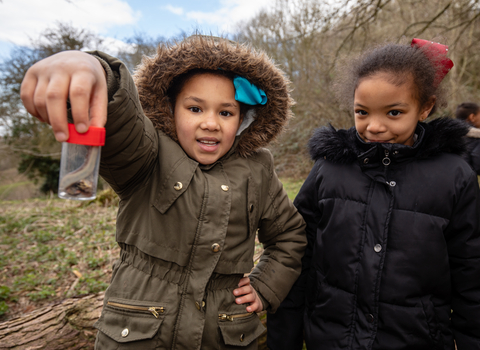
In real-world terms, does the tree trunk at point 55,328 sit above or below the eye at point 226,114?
below

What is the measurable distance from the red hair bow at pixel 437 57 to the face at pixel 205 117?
3.79ft

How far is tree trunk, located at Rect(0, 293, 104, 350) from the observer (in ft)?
6.92

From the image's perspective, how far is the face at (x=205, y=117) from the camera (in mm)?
1684

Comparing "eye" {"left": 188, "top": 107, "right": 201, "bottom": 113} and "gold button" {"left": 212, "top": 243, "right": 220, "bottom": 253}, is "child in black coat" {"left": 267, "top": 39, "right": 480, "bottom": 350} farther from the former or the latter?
"eye" {"left": 188, "top": 107, "right": 201, "bottom": 113}

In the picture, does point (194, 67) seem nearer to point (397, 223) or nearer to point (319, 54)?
point (397, 223)

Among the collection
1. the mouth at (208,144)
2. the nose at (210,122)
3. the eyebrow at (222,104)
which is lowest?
the mouth at (208,144)

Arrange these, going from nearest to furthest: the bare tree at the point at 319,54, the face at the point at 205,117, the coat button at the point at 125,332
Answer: the coat button at the point at 125,332 → the face at the point at 205,117 → the bare tree at the point at 319,54

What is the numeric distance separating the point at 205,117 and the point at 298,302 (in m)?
1.33

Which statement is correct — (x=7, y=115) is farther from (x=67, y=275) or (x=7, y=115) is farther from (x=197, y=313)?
(x=197, y=313)

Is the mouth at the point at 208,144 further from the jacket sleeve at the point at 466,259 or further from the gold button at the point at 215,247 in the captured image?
the jacket sleeve at the point at 466,259

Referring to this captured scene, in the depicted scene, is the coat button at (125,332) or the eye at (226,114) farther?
the eye at (226,114)

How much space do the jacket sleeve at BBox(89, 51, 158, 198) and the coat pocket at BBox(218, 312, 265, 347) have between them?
85cm

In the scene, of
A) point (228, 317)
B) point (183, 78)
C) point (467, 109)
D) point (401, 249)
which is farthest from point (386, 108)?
point (467, 109)

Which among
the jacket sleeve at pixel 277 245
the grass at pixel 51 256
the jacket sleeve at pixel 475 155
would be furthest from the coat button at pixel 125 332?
the jacket sleeve at pixel 475 155
